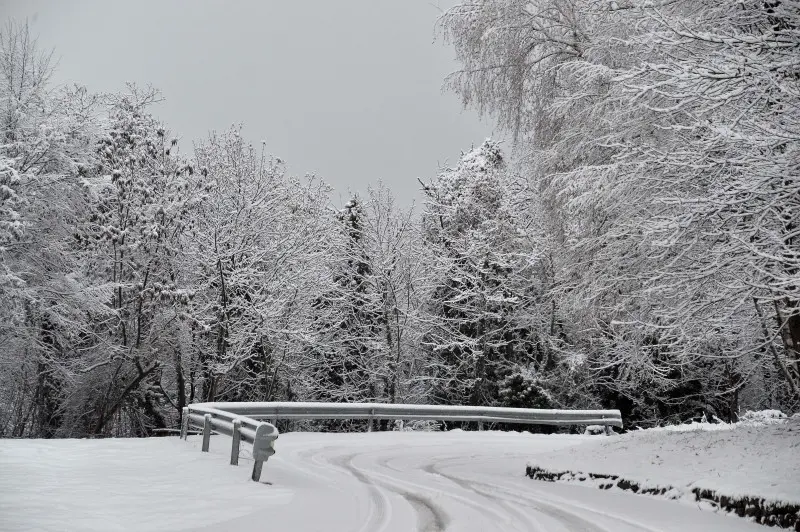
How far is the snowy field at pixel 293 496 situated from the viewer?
24.9 ft

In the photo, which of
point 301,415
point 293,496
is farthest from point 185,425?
point 293,496

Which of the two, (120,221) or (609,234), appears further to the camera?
(120,221)

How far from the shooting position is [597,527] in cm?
785

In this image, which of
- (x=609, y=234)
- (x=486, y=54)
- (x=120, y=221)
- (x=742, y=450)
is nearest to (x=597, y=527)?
(x=742, y=450)

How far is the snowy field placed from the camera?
758cm

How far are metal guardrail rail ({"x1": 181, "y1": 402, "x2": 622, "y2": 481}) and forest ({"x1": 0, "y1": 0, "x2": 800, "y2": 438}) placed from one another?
8.34ft

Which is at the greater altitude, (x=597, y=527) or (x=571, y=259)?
(x=571, y=259)

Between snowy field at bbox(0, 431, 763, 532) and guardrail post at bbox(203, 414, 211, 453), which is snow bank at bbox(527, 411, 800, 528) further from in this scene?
guardrail post at bbox(203, 414, 211, 453)

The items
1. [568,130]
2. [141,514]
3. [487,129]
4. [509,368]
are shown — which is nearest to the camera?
[141,514]

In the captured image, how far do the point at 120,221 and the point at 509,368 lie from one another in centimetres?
1788

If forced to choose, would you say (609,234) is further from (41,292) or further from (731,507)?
(41,292)

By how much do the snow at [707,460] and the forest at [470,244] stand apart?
5.26ft

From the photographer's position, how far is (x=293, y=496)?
9.30 metres

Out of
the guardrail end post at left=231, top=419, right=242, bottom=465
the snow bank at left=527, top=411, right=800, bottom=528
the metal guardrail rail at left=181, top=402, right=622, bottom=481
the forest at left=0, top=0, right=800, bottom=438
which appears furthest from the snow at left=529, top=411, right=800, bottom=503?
the guardrail end post at left=231, top=419, right=242, bottom=465
